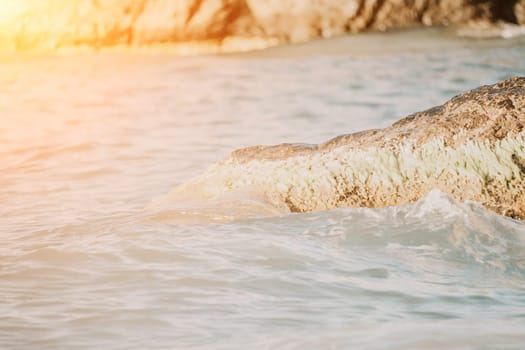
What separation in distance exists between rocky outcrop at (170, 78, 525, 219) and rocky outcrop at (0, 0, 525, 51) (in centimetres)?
1461

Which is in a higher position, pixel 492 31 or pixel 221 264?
pixel 492 31

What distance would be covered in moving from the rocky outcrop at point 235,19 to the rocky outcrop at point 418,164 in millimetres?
14611

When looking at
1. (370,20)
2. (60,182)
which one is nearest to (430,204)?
(60,182)

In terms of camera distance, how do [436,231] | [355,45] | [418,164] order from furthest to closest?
[355,45], [418,164], [436,231]

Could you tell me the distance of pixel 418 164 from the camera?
5.50 m

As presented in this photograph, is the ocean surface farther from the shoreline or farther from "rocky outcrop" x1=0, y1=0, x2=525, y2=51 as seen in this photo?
"rocky outcrop" x1=0, y1=0, x2=525, y2=51

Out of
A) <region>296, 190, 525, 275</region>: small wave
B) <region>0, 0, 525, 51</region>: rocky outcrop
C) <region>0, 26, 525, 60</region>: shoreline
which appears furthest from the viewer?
<region>0, 0, 525, 51</region>: rocky outcrop

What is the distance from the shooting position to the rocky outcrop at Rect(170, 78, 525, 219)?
209 inches

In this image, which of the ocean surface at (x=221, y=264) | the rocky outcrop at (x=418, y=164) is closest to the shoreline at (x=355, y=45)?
the ocean surface at (x=221, y=264)

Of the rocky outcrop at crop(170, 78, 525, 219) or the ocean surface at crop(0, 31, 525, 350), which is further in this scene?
the rocky outcrop at crop(170, 78, 525, 219)

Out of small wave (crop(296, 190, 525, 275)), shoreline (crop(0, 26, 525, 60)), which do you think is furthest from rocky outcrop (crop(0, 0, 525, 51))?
small wave (crop(296, 190, 525, 275))

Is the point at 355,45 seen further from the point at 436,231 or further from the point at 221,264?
the point at 221,264

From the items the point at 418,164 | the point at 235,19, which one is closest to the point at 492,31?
the point at 235,19

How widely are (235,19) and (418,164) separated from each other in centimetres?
1579
